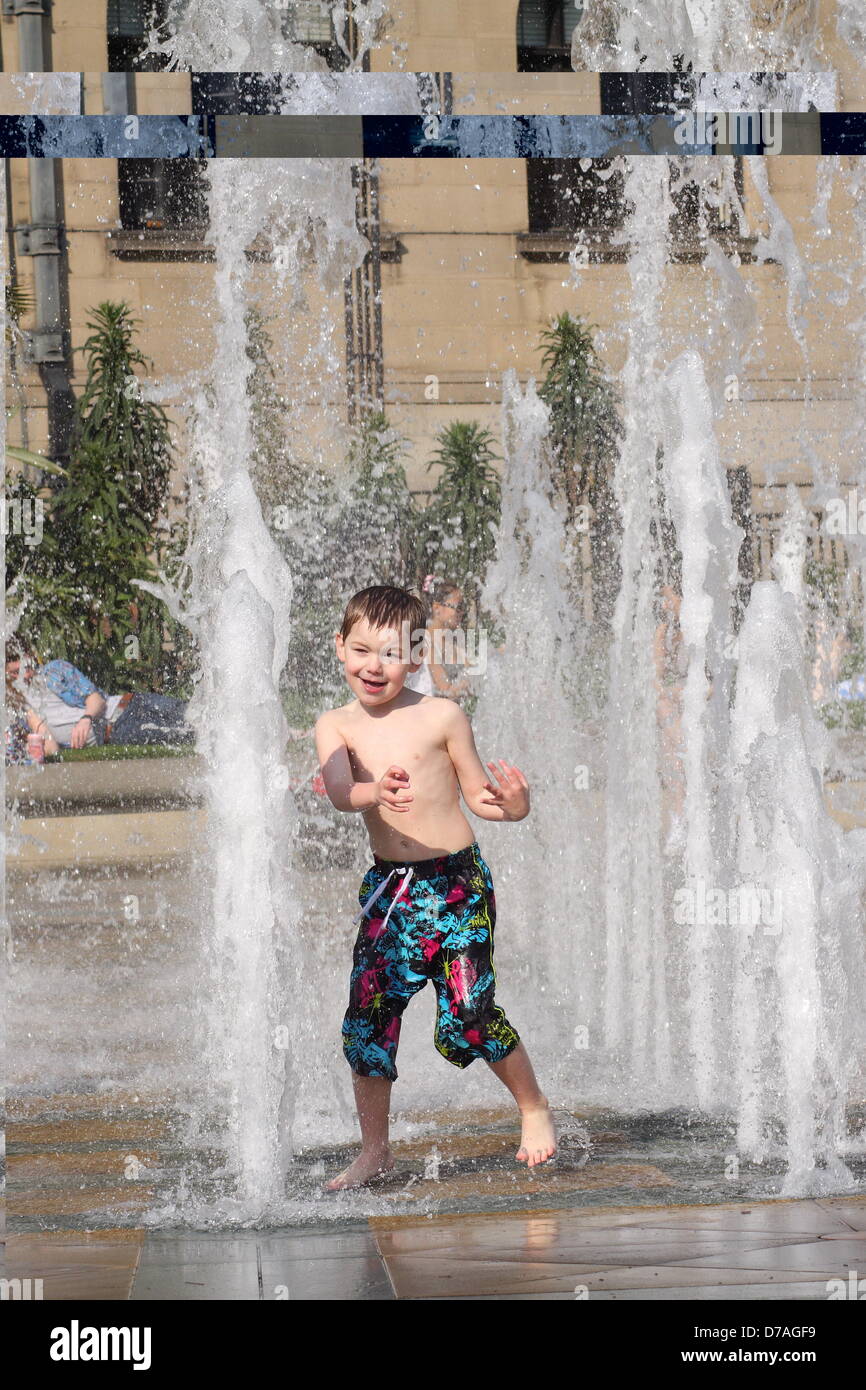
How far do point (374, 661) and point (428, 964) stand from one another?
63 cm

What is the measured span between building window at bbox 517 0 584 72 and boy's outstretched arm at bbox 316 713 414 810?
16.2 meters

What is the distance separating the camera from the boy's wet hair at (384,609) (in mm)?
3387

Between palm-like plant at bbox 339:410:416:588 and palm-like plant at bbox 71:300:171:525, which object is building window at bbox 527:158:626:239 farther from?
palm-like plant at bbox 71:300:171:525

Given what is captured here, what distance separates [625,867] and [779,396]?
45.4ft

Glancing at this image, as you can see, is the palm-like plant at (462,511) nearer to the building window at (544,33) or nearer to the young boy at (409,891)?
the building window at (544,33)

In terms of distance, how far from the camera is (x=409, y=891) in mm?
3510

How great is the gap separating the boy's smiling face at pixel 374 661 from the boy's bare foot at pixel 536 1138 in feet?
3.11

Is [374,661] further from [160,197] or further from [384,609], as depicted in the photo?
[160,197]

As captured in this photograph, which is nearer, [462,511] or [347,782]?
[347,782]

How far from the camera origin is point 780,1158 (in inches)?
144

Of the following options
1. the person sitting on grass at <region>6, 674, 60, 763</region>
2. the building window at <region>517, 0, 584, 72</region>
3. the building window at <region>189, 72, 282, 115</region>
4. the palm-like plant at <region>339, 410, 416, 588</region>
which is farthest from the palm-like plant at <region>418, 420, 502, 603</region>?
the building window at <region>189, 72, 282, 115</region>

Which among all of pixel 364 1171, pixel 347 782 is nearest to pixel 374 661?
pixel 347 782

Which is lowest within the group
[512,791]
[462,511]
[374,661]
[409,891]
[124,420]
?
[409,891]
